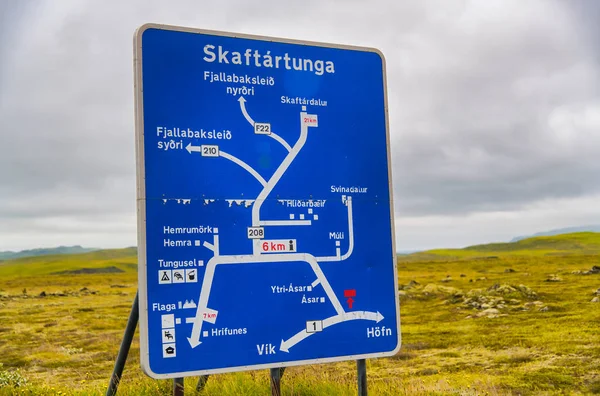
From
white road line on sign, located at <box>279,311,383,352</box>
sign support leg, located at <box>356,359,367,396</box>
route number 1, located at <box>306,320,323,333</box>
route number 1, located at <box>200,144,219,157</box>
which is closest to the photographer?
route number 1, located at <box>200,144,219,157</box>

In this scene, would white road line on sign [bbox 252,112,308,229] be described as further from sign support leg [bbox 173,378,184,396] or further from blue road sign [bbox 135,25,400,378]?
sign support leg [bbox 173,378,184,396]

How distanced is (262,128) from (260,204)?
73cm

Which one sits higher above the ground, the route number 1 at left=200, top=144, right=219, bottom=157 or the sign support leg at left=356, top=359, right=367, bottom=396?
the route number 1 at left=200, top=144, right=219, bottom=157

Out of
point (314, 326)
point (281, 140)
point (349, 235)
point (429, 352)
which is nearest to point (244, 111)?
point (281, 140)

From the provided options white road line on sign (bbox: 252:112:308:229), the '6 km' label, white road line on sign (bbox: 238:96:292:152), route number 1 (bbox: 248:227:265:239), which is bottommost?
the '6 km' label

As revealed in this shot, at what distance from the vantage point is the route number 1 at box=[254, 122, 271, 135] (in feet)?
18.3

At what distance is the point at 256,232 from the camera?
542 centimetres

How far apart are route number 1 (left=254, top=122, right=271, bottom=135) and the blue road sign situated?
1cm

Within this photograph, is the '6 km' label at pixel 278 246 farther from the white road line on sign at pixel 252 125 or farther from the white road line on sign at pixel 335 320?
the white road line on sign at pixel 252 125

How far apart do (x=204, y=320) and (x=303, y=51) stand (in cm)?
278

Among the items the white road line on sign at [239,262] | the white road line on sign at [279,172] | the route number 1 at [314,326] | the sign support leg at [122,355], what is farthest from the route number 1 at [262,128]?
the sign support leg at [122,355]

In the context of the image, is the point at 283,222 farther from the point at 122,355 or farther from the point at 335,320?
the point at 122,355

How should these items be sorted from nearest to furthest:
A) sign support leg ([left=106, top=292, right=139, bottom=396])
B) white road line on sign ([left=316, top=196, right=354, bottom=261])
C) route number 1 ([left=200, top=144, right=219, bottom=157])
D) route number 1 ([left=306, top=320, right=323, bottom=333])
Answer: route number 1 ([left=200, top=144, right=219, bottom=157])
route number 1 ([left=306, top=320, right=323, bottom=333])
white road line on sign ([left=316, top=196, right=354, bottom=261])
sign support leg ([left=106, top=292, right=139, bottom=396])

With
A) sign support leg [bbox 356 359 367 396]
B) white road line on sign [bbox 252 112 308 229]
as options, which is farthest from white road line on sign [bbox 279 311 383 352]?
white road line on sign [bbox 252 112 308 229]
